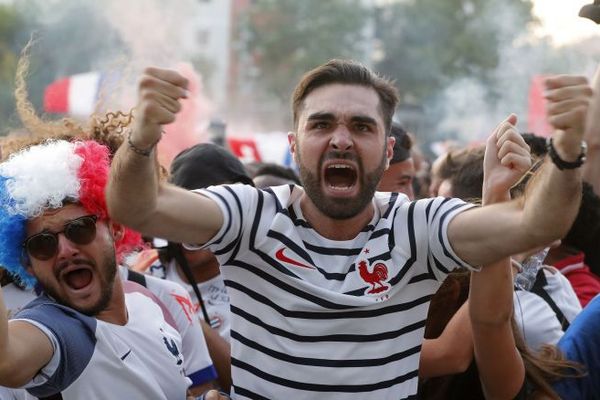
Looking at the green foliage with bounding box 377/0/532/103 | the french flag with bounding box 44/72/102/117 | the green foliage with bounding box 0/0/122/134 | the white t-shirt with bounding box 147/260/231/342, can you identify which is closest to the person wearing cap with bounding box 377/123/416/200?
the white t-shirt with bounding box 147/260/231/342

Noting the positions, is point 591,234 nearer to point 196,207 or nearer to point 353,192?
point 353,192

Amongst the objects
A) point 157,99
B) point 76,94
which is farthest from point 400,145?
point 76,94

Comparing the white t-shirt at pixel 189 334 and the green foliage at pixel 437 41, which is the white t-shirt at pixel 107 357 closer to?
the white t-shirt at pixel 189 334

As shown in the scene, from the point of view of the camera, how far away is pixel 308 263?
10.0 ft

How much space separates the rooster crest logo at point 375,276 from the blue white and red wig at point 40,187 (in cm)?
109

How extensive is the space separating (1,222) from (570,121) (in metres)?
2.05

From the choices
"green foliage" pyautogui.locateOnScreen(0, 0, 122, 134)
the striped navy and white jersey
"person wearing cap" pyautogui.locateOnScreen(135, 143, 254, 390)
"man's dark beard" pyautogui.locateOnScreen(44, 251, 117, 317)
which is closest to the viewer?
the striped navy and white jersey

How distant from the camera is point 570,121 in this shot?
256cm

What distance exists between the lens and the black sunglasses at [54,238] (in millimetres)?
3535

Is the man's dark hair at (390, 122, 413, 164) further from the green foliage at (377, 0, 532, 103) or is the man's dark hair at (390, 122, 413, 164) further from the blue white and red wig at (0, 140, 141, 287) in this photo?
the green foliage at (377, 0, 532, 103)

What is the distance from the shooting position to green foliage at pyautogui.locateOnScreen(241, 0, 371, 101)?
57.5 metres

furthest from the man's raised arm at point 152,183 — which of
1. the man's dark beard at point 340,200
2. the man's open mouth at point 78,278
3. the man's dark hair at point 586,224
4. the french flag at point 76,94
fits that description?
the french flag at point 76,94

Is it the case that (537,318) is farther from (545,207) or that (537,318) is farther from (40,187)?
(40,187)

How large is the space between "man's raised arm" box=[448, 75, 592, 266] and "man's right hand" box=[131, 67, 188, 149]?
0.89 meters
